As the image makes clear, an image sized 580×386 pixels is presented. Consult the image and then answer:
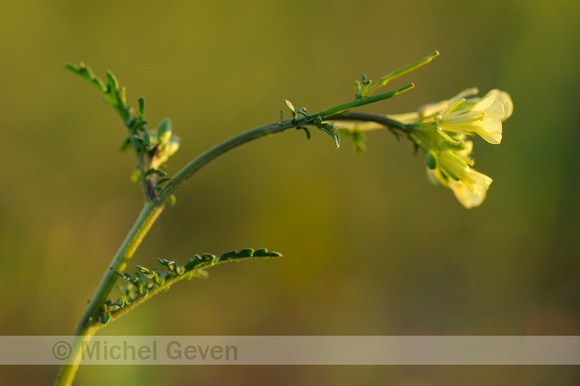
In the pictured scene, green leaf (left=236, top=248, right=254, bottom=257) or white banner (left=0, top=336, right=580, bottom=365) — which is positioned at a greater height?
white banner (left=0, top=336, right=580, bottom=365)

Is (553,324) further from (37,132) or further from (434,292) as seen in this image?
(37,132)

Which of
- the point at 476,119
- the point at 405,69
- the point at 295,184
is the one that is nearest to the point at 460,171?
the point at 476,119

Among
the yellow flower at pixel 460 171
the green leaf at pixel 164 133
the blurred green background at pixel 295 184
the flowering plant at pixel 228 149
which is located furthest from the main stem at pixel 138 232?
the blurred green background at pixel 295 184

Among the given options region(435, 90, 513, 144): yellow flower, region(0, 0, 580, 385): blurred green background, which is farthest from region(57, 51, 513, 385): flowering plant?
region(0, 0, 580, 385): blurred green background

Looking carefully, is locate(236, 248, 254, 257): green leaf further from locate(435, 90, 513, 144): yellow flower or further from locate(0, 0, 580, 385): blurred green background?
locate(0, 0, 580, 385): blurred green background

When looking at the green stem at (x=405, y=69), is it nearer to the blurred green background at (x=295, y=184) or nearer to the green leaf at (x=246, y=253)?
A: the green leaf at (x=246, y=253)

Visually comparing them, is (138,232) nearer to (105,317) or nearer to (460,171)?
(105,317)

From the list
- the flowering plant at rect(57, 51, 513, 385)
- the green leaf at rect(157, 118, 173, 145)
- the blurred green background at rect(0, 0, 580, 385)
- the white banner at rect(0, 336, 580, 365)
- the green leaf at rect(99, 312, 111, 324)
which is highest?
the blurred green background at rect(0, 0, 580, 385)

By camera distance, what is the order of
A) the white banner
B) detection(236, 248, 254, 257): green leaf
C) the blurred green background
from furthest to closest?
1. the blurred green background
2. the white banner
3. detection(236, 248, 254, 257): green leaf
